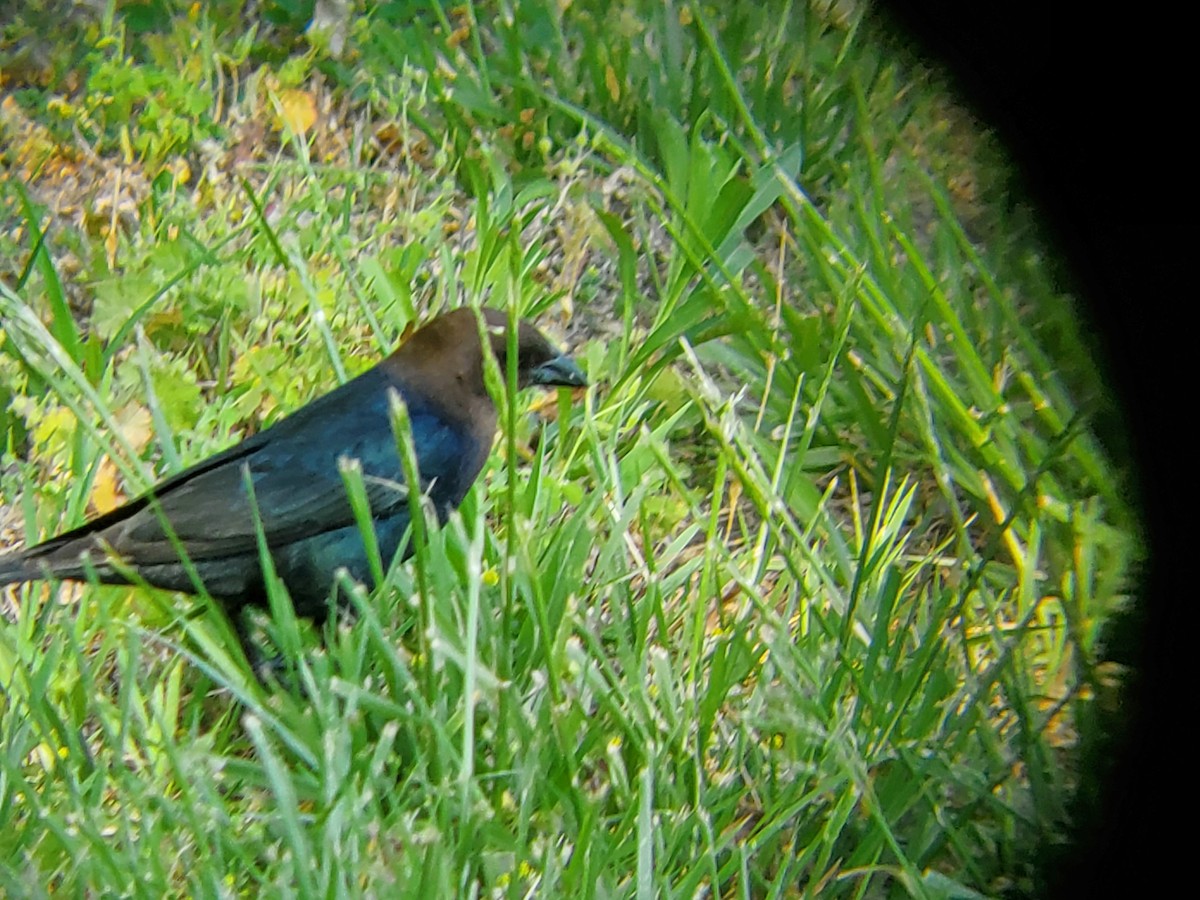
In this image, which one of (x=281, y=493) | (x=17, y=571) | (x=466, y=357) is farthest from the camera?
(x=466, y=357)

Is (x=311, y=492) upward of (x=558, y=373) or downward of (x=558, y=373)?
upward

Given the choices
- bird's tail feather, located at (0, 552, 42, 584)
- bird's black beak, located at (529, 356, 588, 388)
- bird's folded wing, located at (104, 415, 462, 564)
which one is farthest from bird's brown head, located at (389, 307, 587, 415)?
bird's tail feather, located at (0, 552, 42, 584)

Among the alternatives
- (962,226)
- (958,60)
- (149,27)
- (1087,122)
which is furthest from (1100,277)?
(149,27)

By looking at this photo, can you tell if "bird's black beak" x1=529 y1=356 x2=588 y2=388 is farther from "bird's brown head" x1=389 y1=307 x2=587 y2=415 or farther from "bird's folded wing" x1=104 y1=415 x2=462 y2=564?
"bird's folded wing" x1=104 y1=415 x2=462 y2=564

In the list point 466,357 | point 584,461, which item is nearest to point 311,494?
point 466,357

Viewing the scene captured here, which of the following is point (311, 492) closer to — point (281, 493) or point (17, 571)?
point (281, 493)

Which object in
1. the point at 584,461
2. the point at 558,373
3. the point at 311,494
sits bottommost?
the point at 584,461

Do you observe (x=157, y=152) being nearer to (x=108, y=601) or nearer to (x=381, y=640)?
(x=108, y=601)

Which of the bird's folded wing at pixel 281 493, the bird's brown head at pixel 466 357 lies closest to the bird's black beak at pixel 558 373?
the bird's brown head at pixel 466 357
